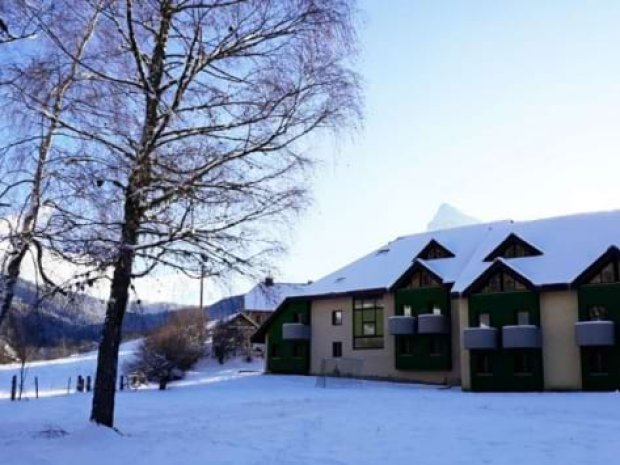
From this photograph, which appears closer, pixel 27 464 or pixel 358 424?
pixel 27 464

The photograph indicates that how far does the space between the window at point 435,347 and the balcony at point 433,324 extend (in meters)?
0.77

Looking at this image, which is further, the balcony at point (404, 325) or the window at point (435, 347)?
the balcony at point (404, 325)

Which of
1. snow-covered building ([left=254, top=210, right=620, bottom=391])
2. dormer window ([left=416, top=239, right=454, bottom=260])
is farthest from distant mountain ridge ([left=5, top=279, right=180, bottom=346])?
dormer window ([left=416, top=239, right=454, bottom=260])

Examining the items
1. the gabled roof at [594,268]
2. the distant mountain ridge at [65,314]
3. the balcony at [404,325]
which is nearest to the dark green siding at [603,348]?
the gabled roof at [594,268]

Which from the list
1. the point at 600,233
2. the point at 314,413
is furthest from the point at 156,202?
the point at 600,233

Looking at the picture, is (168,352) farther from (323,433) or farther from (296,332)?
(323,433)

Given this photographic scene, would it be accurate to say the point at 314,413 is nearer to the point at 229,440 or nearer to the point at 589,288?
the point at 229,440

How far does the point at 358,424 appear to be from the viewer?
15.9m

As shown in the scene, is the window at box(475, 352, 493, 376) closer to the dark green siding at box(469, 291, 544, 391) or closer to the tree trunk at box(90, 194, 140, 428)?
the dark green siding at box(469, 291, 544, 391)

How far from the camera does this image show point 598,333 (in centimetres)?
3083

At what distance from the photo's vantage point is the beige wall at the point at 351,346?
38000mm

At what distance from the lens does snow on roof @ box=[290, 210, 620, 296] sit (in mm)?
33281

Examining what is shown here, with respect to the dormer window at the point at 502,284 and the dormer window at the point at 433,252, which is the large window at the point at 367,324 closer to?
the dormer window at the point at 433,252

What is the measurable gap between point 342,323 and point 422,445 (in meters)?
30.3
